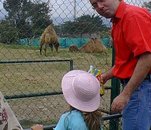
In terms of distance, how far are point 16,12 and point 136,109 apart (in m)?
1.56

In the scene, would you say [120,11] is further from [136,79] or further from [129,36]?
[136,79]

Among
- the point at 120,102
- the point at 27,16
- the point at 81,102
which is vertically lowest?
the point at 120,102

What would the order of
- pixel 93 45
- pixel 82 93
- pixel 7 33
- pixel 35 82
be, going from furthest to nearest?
pixel 35 82
pixel 93 45
pixel 7 33
pixel 82 93

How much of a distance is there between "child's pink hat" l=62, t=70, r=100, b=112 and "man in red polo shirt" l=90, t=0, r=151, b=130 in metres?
0.39

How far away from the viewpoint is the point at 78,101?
2496 millimetres

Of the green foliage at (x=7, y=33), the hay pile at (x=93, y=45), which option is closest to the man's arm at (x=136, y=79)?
the green foliage at (x=7, y=33)

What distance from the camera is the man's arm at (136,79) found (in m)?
2.80

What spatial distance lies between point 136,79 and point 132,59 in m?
0.18

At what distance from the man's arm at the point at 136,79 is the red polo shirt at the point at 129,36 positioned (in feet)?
0.16

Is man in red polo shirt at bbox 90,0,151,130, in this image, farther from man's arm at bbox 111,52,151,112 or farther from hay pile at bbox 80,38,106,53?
hay pile at bbox 80,38,106,53

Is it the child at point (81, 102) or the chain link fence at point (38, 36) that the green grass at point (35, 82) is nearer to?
the chain link fence at point (38, 36)

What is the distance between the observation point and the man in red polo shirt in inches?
111

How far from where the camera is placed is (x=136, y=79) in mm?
2816

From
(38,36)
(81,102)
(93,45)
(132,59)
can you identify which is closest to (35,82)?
(93,45)
